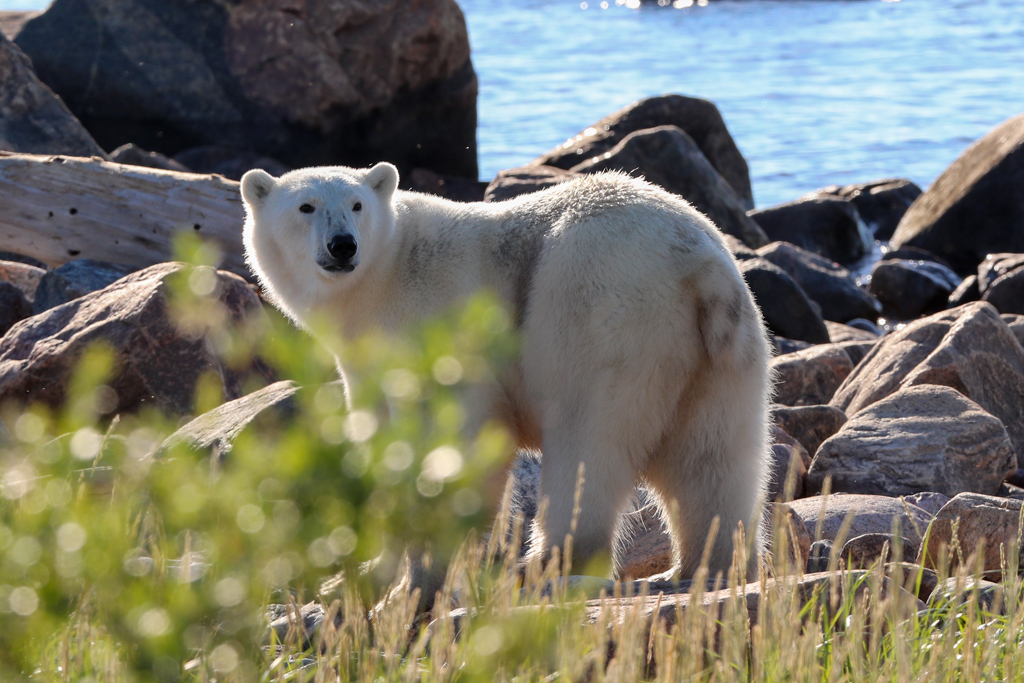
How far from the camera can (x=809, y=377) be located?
7.48 metres

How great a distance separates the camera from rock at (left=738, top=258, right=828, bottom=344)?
9.80m

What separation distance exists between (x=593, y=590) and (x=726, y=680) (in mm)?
897

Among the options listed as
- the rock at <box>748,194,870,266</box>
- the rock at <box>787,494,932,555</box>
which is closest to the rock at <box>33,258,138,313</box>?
the rock at <box>787,494,932,555</box>

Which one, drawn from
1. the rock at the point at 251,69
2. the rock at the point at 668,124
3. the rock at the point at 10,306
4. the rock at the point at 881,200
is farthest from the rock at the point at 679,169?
the rock at the point at 10,306

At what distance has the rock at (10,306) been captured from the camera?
23.7 ft

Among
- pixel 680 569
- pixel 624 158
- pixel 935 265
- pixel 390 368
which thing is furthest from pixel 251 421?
pixel 935 265

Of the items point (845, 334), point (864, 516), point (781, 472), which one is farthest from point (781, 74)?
point (864, 516)

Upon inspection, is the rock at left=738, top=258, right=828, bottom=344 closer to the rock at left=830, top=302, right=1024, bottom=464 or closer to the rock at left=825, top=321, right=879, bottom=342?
the rock at left=825, top=321, right=879, bottom=342

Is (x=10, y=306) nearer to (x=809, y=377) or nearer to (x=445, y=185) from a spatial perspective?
(x=809, y=377)

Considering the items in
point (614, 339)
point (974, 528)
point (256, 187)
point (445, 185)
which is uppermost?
point (256, 187)

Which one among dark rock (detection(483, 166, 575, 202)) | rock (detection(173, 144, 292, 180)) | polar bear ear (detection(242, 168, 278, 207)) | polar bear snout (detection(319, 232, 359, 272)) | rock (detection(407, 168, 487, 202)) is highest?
polar bear ear (detection(242, 168, 278, 207))

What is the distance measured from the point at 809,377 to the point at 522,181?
396 centimetres

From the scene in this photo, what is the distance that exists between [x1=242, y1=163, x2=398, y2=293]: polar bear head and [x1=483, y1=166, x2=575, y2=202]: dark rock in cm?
552

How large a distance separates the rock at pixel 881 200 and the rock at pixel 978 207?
1.47 metres
